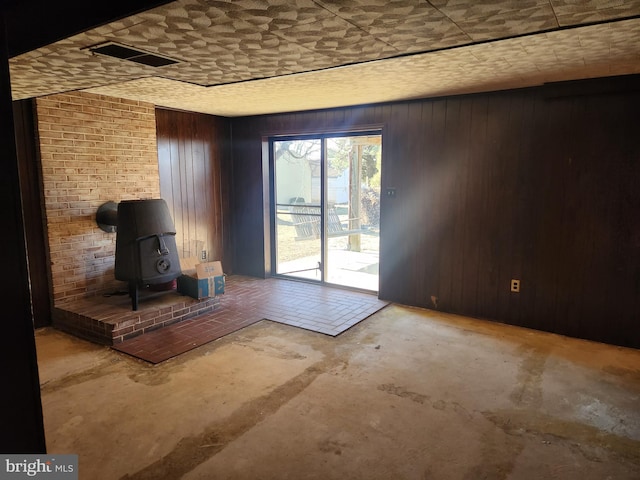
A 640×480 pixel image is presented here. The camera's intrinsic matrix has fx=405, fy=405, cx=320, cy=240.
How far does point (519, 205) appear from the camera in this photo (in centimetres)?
396

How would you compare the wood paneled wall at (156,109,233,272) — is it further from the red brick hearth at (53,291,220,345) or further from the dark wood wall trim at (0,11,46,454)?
the dark wood wall trim at (0,11,46,454)

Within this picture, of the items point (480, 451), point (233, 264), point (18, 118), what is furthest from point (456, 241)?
point (18, 118)

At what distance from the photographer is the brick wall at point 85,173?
12.8 feet

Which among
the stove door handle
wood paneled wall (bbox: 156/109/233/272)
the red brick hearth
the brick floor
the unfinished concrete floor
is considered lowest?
the unfinished concrete floor

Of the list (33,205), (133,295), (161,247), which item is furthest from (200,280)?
(33,205)

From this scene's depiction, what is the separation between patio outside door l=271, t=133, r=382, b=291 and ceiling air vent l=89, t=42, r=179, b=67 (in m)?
3.00

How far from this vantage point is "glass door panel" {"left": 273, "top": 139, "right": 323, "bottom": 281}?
5.54 m

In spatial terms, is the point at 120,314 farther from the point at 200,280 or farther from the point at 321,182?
the point at 321,182

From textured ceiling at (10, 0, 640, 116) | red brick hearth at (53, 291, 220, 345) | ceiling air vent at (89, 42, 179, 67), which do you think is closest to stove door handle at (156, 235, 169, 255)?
red brick hearth at (53, 291, 220, 345)

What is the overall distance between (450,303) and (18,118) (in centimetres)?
465

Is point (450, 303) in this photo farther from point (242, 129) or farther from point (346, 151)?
point (242, 129)

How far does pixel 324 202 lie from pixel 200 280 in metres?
1.98

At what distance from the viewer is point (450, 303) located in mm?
4484

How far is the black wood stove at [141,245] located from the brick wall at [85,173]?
1.63 feet
